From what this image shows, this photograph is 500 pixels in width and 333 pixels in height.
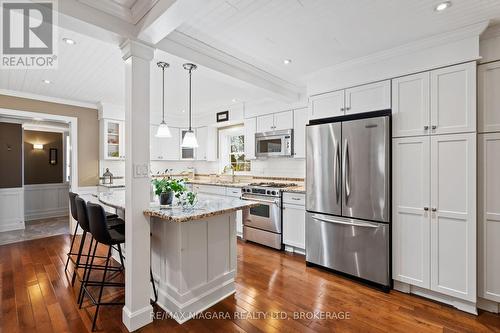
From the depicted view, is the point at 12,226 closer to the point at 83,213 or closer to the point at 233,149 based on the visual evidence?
the point at 83,213

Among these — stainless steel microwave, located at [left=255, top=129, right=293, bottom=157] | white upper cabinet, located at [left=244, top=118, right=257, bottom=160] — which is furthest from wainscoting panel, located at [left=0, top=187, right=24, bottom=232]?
Answer: stainless steel microwave, located at [left=255, top=129, right=293, bottom=157]

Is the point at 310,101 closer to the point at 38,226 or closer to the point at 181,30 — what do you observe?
the point at 181,30

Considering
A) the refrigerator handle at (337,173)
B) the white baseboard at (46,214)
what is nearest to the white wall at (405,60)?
the refrigerator handle at (337,173)

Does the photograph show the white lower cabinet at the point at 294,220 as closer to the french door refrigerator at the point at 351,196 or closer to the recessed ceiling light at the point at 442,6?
the french door refrigerator at the point at 351,196

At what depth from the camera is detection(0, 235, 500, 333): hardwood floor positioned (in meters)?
2.00

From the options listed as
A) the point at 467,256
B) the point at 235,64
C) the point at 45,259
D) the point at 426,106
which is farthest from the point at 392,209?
the point at 45,259

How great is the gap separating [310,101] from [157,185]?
2.21m

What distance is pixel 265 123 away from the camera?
14.5 feet

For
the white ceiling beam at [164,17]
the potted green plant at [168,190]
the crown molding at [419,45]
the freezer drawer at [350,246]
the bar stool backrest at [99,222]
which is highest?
the crown molding at [419,45]

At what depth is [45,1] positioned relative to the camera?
5.16ft

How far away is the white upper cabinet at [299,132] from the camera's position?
391cm

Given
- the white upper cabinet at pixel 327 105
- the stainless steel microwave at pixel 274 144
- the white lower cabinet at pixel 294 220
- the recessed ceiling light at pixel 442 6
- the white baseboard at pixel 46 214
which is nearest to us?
the recessed ceiling light at pixel 442 6

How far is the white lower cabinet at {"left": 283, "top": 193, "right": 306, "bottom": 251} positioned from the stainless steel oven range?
10cm

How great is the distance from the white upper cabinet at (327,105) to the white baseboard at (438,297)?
2.02m
